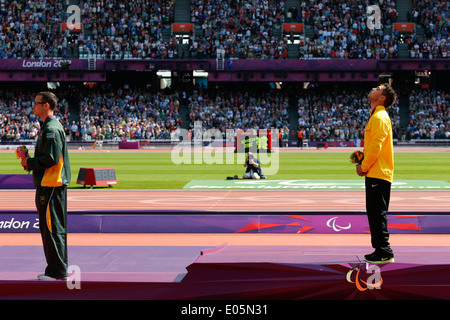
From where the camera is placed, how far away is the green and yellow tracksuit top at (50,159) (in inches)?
223

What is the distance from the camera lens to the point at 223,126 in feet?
155

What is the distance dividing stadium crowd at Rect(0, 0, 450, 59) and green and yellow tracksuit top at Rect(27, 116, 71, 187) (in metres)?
43.3

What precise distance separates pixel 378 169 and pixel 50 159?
10.9 ft

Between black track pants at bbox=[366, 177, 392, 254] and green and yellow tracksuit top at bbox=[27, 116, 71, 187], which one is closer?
green and yellow tracksuit top at bbox=[27, 116, 71, 187]

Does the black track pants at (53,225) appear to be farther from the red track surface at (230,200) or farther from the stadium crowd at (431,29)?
the stadium crowd at (431,29)

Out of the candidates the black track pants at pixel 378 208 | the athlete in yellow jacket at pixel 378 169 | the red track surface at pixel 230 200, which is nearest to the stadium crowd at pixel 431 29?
the red track surface at pixel 230 200

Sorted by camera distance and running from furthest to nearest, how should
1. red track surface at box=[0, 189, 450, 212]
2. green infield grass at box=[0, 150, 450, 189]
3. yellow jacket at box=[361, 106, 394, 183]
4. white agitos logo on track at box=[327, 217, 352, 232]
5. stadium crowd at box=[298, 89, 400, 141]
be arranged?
stadium crowd at box=[298, 89, 400, 141] < green infield grass at box=[0, 150, 450, 189] < red track surface at box=[0, 189, 450, 212] < white agitos logo on track at box=[327, 217, 352, 232] < yellow jacket at box=[361, 106, 394, 183]

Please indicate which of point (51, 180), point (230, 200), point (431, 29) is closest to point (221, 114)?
point (431, 29)

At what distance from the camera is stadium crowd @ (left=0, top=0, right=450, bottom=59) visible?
160ft

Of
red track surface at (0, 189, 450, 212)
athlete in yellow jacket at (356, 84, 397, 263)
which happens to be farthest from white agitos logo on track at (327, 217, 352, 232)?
athlete in yellow jacket at (356, 84, 397, 263)

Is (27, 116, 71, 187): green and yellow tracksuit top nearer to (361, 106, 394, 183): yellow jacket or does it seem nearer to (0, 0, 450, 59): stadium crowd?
(361, 106, 394, 183): yellow jacket

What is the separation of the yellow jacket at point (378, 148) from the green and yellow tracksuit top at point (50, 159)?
10.1 feet
